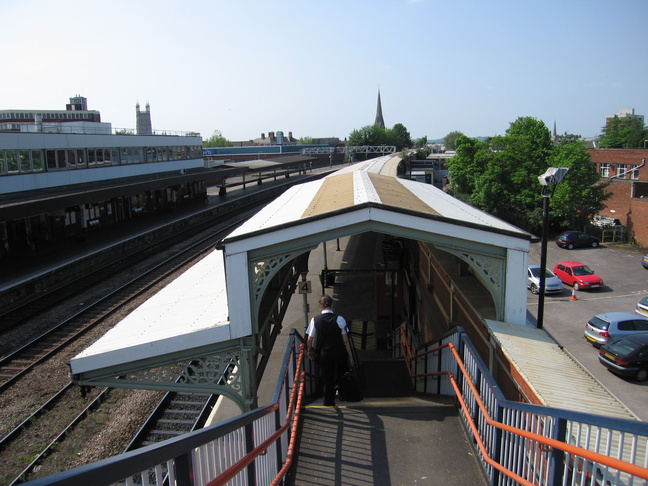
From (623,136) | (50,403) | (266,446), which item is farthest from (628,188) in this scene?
(623,136)

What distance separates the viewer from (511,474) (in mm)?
4027

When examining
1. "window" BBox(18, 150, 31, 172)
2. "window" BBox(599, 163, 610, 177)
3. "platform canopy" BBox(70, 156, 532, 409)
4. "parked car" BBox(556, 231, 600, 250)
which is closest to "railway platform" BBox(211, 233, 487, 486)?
"platform canopy" BBox(70, 156, 532, 409)

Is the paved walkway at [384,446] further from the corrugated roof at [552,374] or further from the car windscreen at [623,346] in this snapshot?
the car windscreen at [623,346]

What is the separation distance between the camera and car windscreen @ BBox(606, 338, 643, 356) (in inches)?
573

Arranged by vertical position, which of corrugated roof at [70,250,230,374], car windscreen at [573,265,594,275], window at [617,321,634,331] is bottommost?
window at [617,321,634,331]

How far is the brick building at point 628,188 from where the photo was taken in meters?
33.6

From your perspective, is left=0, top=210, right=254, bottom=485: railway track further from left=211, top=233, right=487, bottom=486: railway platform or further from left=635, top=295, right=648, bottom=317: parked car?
left=635, top=295, right=648, bottom=317: parked car

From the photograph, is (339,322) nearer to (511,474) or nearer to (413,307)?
(511,474)

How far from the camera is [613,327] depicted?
16.5m

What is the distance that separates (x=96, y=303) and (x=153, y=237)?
452 inches

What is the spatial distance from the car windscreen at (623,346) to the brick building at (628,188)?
21.6 m

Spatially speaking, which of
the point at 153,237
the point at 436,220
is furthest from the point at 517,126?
the point at 436,220

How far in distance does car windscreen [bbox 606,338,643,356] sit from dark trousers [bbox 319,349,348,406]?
11111 millimetres

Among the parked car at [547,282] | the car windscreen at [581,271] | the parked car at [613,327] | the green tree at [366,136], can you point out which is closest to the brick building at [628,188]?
the car windscreen at [581,271]
